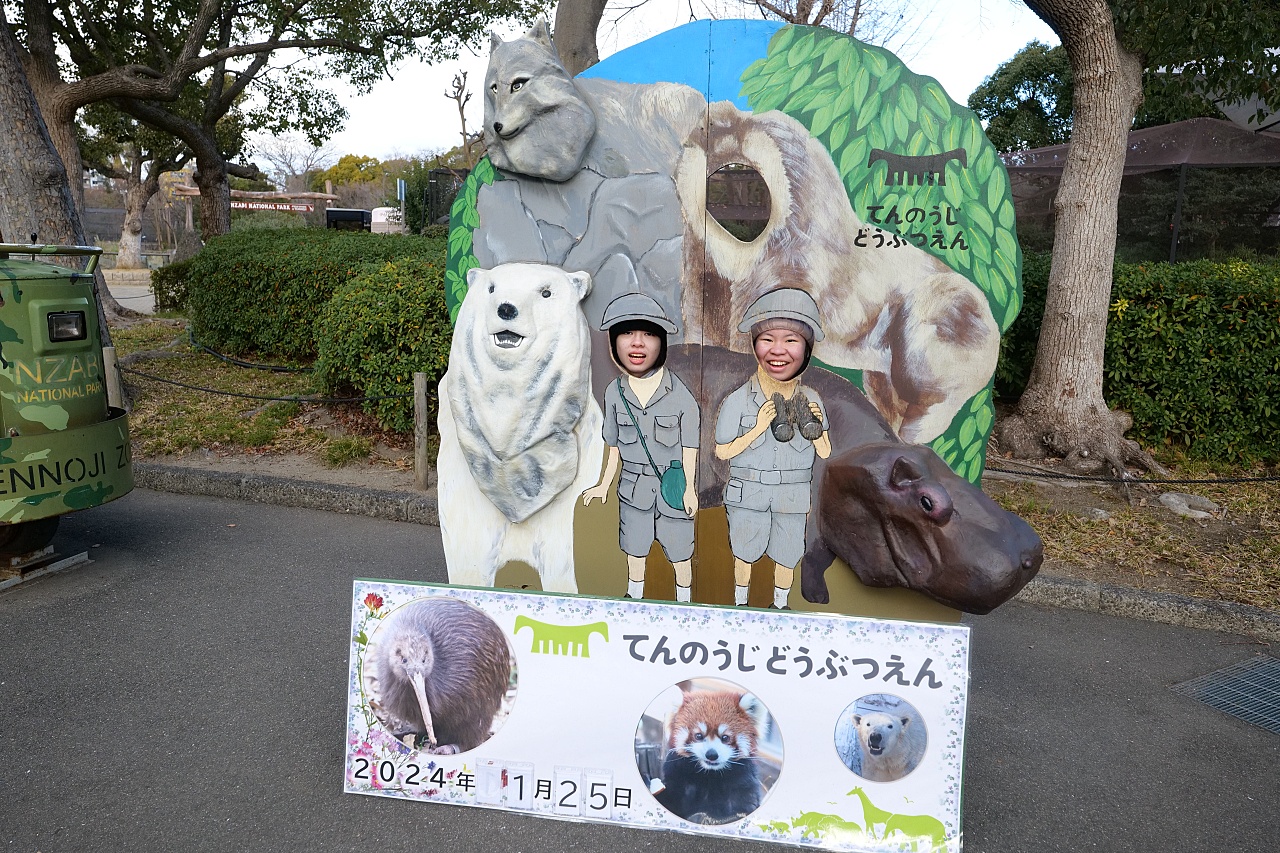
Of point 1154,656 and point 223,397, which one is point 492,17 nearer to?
point 223,397

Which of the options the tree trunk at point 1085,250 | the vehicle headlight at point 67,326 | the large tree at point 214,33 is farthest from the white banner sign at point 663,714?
the large tree at point 214,33

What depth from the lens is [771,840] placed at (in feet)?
8.32

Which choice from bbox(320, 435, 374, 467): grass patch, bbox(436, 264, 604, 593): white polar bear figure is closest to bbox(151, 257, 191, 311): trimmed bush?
bbox(320, 435, 374, 467): grass patch

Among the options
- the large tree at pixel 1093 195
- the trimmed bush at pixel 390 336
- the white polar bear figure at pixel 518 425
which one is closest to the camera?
the white polar bear figure at pixel 518 425

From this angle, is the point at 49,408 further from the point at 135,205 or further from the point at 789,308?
the point at 135,205

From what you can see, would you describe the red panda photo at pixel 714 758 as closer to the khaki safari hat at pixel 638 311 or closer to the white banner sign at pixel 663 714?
the white banner sign at pixel 663 714

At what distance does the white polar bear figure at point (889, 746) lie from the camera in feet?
8.21

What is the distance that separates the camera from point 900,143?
272 cm

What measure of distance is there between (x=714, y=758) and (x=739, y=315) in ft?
4.53

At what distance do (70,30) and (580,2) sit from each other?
1008 cm

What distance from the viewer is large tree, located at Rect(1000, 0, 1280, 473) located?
18.7 ft

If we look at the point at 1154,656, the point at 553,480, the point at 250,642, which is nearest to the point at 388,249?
the point at 250,642

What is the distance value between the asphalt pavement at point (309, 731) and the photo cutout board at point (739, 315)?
889mm

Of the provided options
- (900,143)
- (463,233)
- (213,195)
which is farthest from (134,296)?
(900,143)
